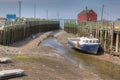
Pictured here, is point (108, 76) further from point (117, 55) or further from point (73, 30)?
point (73, 30)

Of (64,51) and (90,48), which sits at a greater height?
(90,48)

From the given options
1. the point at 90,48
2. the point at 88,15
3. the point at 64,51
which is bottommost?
the point at 64,51

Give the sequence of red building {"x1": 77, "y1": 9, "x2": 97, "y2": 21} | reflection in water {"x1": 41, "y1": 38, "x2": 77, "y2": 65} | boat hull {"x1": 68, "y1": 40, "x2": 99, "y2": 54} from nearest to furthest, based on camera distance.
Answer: reflection in water {"x1": 41, "y1": 38, "x2": 77, "y2": 65}
boat hull {"x1": 68, "y1": 40, "x2": 99, "y2": 54}
red building {"x1": 77, "y1": 9, "x2": 97, "y2": 21}

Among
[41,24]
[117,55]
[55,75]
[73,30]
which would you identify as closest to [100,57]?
[117,55]

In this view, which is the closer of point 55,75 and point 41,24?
point 55,75

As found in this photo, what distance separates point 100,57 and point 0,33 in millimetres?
16288

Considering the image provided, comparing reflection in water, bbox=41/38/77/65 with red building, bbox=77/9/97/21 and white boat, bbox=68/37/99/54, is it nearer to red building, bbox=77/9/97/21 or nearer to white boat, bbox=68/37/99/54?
white boat, bbox=68/37/99/54

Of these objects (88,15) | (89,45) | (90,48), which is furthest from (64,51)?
(88,15)

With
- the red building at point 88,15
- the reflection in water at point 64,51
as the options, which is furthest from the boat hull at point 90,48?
the red building at point 88,15

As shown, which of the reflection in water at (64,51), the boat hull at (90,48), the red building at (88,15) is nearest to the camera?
the reflection in water at (64,51)

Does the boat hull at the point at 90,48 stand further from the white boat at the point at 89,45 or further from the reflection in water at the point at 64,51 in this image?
the reflection in water at the point at 64,51

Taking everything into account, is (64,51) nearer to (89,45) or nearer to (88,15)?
(89,45)

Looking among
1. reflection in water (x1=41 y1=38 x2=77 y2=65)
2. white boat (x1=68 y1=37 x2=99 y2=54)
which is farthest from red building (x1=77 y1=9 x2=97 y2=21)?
white boat (x1=68 y1=37 x2=99 y2=54)

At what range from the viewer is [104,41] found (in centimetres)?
5647
